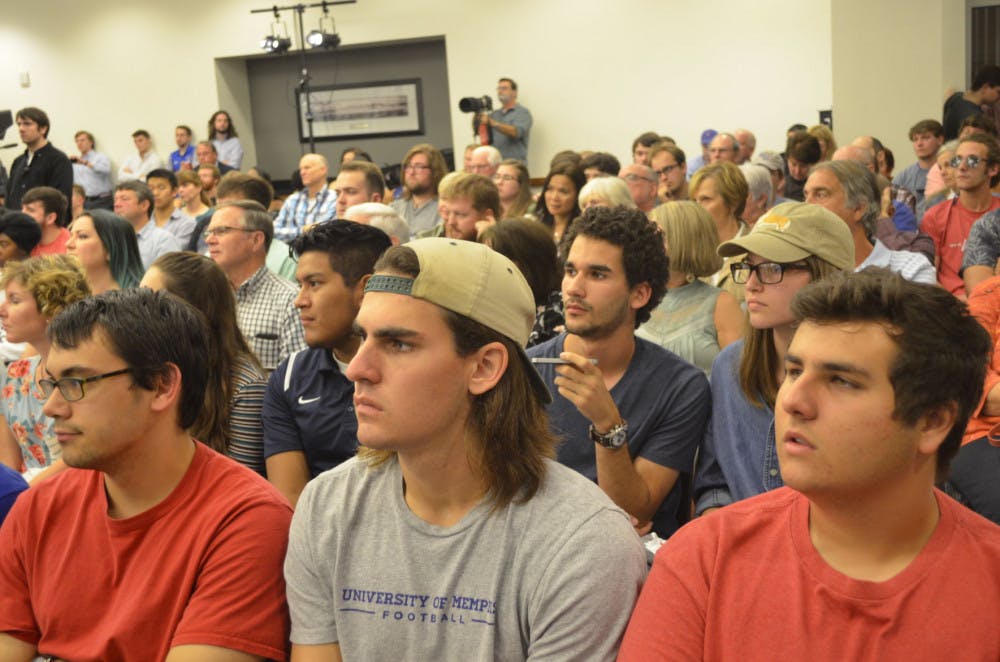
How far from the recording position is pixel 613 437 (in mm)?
2193

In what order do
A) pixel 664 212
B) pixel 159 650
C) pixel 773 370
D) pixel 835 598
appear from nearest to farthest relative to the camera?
pixel 835 598
pixel 159 650
pixel 773 370
pixel 664 212

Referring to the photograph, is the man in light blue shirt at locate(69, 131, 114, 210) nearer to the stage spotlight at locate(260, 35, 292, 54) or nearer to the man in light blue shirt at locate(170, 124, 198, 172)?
the man in light blue shirt at locate(170, 124, 198, 172)

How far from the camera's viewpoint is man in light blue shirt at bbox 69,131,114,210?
43.0ft

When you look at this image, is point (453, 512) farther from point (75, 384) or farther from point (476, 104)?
point (476, 104)

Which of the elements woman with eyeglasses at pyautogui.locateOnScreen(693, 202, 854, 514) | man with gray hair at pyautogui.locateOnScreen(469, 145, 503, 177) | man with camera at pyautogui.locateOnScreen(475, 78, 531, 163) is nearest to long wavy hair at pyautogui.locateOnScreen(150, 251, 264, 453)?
woman with eyeglasses at pyautogui.locateOnScreen(693, 202, 854, 514)

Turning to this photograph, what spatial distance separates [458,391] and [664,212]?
1.97 metres

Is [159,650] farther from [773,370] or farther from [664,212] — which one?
[664,212]

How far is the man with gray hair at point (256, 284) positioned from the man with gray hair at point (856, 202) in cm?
191

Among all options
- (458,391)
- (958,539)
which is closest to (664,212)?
(458,391)

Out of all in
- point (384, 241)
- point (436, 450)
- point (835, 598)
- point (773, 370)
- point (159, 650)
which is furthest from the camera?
point (384, 241)

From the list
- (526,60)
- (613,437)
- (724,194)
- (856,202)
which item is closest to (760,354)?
(613,437)

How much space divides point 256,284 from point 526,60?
836 centimetres

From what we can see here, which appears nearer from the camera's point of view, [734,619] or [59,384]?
[734,619]

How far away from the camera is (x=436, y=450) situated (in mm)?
1674
